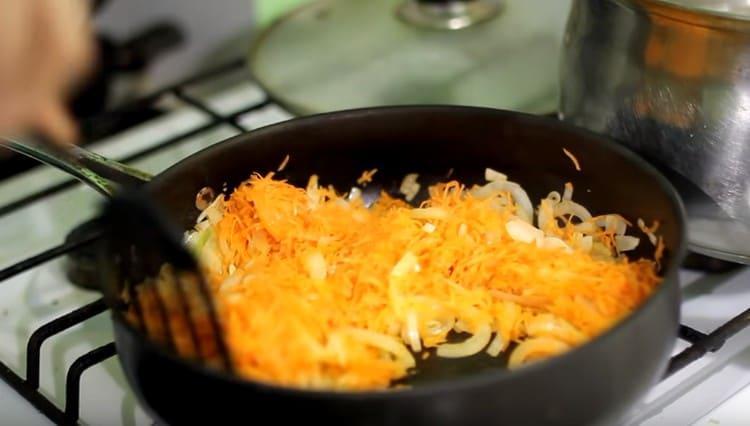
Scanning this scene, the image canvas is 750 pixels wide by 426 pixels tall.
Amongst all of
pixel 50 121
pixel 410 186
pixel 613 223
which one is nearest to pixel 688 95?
pixel 613 223

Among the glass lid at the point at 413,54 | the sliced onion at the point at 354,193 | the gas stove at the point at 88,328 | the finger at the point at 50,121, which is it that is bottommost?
the gas stove at the point at 88,328

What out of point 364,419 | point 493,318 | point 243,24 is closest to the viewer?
point 364,419

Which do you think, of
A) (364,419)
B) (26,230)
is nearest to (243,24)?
(26,230)

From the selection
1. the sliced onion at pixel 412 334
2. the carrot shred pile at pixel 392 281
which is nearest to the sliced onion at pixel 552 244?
the carrot shred pile at pixel 392 281

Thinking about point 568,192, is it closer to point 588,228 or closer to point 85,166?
point 588,228

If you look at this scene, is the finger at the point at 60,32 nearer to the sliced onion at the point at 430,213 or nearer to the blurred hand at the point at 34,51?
the blurred hand at the point at 34,51

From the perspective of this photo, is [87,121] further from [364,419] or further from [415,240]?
[364,419]
